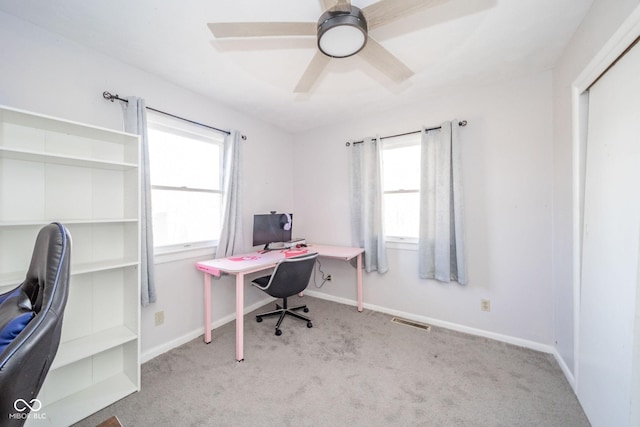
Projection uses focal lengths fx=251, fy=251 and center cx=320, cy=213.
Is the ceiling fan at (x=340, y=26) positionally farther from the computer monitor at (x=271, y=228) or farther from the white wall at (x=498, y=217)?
the computer monitor at (x=271, y=228)

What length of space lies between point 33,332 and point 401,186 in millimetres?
2884

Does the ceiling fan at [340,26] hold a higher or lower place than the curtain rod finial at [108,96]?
higher

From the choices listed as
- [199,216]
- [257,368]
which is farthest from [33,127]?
[257,368]

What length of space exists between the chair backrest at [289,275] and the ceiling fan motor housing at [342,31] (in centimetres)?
165

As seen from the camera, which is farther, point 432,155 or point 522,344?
point 432,155

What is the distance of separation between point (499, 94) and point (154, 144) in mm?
3185

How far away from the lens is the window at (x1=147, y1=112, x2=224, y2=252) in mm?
2268

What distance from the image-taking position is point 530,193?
7.26ft

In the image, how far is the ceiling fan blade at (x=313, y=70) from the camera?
1566 mm

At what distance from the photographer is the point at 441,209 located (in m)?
2.50

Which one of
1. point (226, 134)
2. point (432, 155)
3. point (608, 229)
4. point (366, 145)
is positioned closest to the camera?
point (608, 229)

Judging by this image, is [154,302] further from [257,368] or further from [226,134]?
[226,134]

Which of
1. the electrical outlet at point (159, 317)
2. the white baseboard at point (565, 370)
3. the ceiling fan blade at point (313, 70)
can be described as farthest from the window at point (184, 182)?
the white baseboard at point (565, 370)

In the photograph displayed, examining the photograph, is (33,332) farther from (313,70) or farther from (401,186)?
(401,186)
